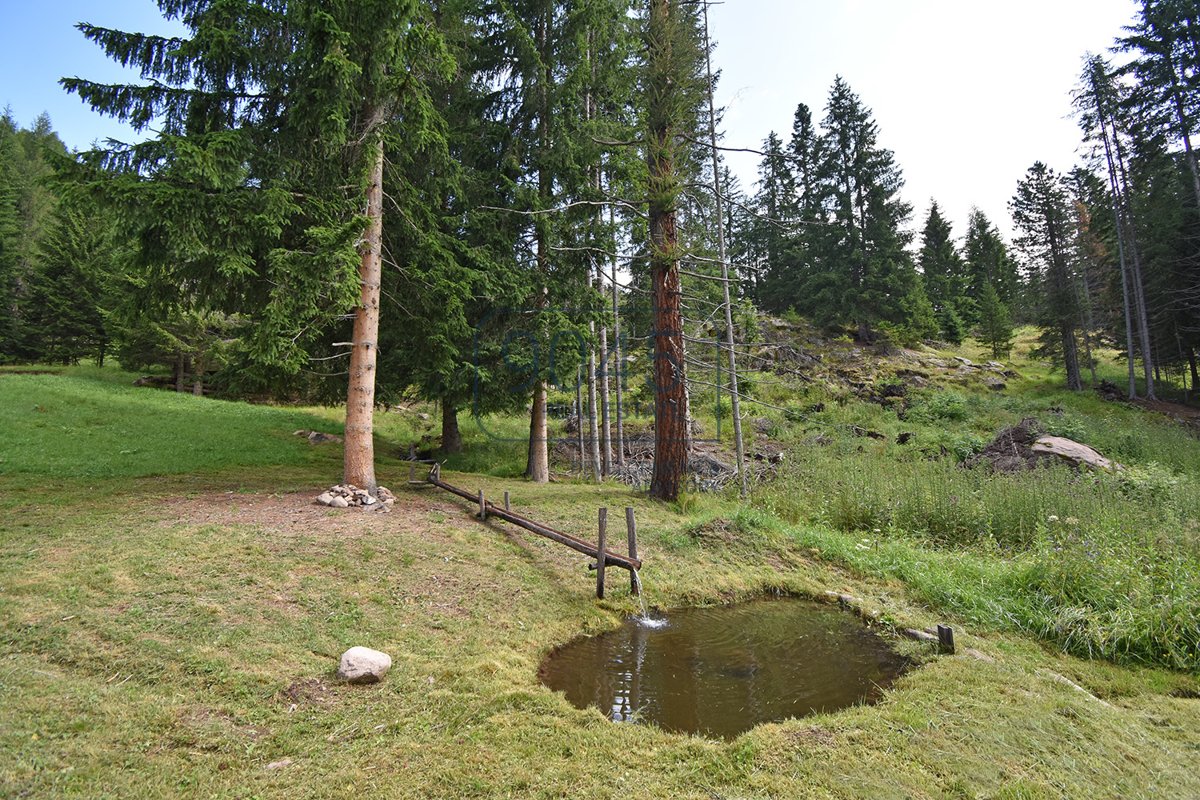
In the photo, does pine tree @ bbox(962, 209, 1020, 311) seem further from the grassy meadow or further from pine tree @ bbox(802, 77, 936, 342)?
the grassy meadow

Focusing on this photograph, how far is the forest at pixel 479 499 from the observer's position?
10.4ft

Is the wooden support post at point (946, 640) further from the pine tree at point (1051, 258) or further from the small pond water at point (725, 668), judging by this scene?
the pine tree at point (1051, 258)

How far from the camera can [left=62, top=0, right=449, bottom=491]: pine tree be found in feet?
23.2

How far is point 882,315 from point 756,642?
1071 inches

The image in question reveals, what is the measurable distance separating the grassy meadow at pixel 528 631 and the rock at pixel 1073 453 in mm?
491

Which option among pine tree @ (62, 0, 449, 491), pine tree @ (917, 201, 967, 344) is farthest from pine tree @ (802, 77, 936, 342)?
pine tree @ (62, 0, 449, 491)

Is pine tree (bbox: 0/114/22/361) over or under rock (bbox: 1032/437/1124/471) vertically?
over

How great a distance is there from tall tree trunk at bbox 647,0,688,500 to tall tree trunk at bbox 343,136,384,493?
499 cm

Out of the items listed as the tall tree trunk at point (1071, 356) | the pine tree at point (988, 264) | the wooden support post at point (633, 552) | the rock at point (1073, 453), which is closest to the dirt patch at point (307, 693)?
the wooden support post at point (633, 552)

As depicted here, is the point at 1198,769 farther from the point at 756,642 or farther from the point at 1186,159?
the point at 1186,159

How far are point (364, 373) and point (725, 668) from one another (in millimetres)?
6659

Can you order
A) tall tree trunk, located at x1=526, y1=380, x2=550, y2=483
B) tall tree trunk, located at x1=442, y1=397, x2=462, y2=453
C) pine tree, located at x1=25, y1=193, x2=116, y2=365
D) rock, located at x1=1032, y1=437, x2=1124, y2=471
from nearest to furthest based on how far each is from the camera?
rock, located at x1=1032, y1=437, x2=1124, y2=471 → tall tree trunk, located at x1=526, y1=380, x2=550, y2=483 → tall tree trunk, located at x1=442, y1=397, x2=462, y2=453 → pine tree, located at x1=25, y1=193, x2=116, y2=365

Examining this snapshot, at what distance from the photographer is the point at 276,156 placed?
8.03 m

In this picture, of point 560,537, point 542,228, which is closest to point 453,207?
point 542,228
